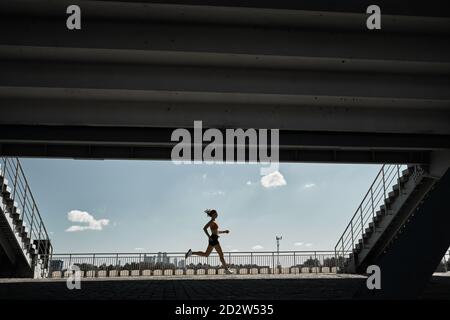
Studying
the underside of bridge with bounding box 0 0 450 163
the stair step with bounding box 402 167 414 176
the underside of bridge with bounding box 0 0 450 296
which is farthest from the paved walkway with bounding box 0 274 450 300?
the stair step with bounding box 402 167 414 176

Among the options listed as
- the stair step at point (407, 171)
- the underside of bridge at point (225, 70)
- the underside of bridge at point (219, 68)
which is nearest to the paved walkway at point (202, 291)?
the underside of bridge at point (225, 70)

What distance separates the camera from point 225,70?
877 centimetres

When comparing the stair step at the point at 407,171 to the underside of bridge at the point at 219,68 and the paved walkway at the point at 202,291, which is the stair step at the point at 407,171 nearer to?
the paved walkway at the point at 202,291

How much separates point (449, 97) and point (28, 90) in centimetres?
863

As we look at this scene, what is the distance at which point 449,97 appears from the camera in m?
9.28

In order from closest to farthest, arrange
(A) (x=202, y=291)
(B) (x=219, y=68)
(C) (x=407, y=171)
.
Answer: (B) (x=219, y=68), (A) (x=202, y=291), (C) (x=407, y=171)

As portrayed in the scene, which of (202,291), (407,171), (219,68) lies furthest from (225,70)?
(407,171)

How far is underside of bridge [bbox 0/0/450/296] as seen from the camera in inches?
279

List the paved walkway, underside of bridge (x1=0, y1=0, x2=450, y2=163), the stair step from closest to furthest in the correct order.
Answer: underside of bridge (x1=0, y1=0, x2=450, y2=163) → the paved walkway → the stair step

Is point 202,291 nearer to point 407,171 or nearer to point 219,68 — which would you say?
point 219,68

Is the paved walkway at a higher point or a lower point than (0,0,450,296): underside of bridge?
lower

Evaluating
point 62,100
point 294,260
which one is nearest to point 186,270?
point 294,260

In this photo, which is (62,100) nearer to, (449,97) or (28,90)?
(28,90)

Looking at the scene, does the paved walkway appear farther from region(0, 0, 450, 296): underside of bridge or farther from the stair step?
the stair step
